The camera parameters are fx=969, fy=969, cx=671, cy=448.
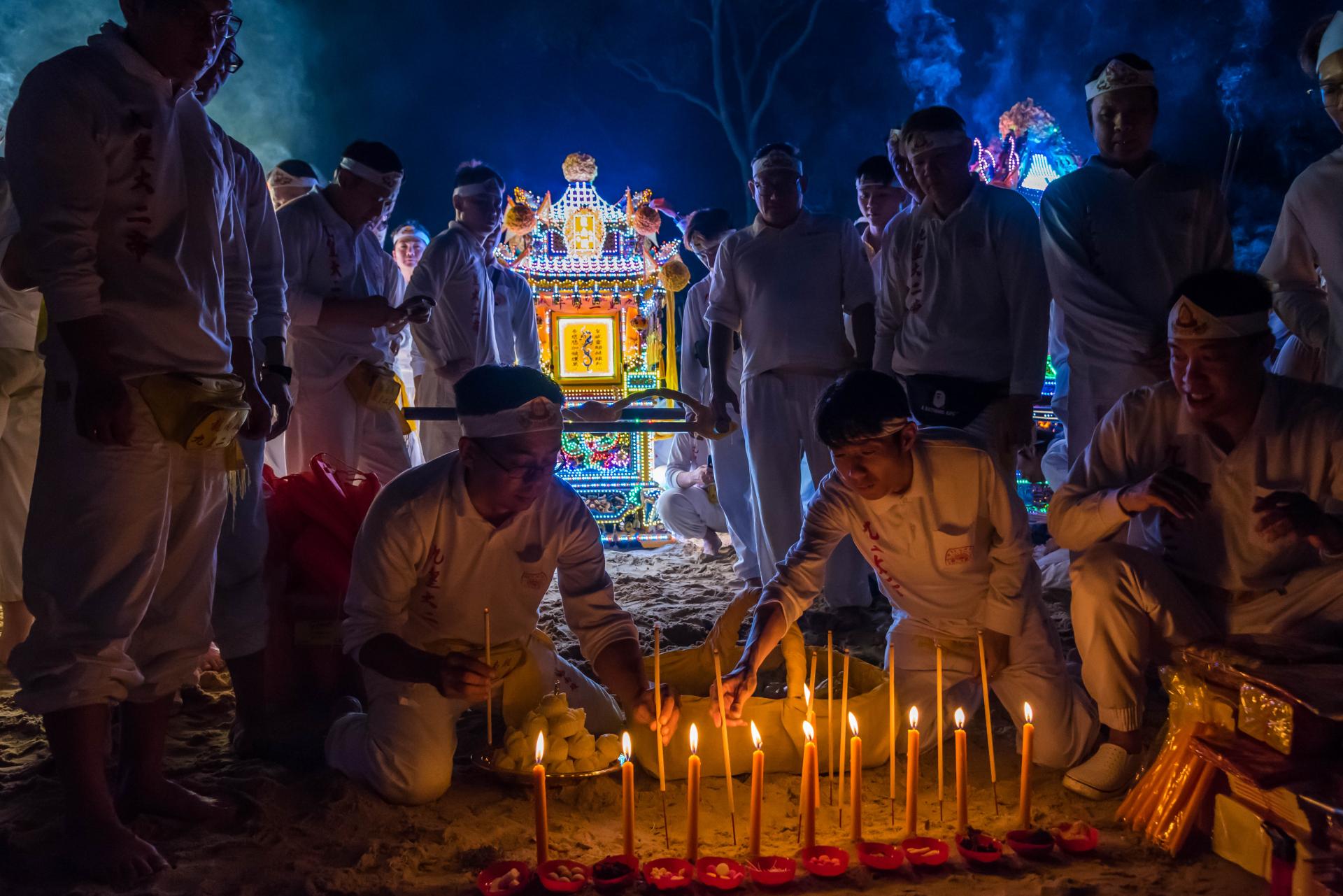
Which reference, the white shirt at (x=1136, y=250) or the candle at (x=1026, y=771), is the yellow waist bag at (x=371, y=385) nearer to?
the white shirt at (x=1136, y=250)

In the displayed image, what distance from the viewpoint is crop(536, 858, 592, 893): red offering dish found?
2.04 metres

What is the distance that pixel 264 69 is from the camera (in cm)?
1352

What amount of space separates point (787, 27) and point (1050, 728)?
13.9 m

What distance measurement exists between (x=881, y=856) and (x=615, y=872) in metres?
0.60

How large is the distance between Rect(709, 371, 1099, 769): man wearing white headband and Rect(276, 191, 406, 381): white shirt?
236 cm

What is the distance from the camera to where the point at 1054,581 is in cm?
490

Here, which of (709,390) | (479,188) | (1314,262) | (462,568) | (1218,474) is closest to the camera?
(1218,474)

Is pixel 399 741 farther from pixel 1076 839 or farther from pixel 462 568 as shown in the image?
pixel 1076 839

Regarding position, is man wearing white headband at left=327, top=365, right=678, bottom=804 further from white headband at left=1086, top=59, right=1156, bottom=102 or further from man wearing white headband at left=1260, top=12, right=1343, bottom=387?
man wearing white headband at left=1260, top=12, right=1343, bottom=387

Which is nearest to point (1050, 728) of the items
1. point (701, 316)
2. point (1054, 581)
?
point (1054, 581)

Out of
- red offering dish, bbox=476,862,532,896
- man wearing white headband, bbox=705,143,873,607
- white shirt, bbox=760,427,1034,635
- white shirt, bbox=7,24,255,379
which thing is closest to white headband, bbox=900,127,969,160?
man wearing white headband, bbox=705,143,873,607

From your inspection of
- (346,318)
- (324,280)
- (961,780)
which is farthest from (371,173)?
(961,780)

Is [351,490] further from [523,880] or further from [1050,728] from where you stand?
[1050,728]

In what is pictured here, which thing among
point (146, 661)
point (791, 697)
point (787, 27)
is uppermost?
point (787, 27)
